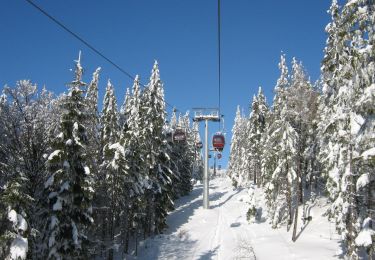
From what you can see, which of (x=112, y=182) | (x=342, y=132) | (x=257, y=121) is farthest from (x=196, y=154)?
(x=342, y=132)

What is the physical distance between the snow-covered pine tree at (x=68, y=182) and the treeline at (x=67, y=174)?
5cm

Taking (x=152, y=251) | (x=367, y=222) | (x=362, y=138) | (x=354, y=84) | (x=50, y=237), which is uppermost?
(x=354, y=84)

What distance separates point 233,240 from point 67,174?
19.1m

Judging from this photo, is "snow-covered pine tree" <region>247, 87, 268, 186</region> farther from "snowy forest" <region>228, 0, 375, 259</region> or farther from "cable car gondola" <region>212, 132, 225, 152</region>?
"cable car gondola" <region>212, 132, 225, 152</region>

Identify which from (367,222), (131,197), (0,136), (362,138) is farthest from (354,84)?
(131,197)

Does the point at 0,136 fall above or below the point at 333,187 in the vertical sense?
above

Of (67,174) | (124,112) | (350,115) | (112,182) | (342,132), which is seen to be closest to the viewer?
(350,115)

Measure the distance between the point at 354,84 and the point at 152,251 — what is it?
26.0 metres

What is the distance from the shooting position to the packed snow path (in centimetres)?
2967

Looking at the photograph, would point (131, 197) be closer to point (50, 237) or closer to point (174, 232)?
point (174, 232)

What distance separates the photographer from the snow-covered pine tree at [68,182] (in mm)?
20609

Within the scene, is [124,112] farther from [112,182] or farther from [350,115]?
[350,115]

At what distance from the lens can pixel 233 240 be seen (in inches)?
1378

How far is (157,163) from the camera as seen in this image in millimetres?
41812
